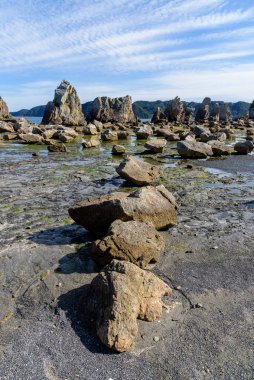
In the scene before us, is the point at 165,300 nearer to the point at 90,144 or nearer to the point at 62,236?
the point at 62,236

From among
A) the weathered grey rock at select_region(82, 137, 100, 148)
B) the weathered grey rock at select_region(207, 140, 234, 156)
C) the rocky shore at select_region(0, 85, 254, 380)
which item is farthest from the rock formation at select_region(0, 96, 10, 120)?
the rocky shore at select_region(0, 85, 254, 380)

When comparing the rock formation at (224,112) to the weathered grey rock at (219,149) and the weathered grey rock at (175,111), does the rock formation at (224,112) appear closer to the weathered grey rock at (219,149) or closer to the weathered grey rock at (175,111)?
the weathered grey rock at (175,111)

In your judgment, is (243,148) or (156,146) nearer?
(156,146)

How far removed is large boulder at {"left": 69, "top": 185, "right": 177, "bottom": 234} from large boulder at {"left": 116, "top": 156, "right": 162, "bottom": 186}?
5.60 metres

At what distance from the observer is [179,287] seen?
22.7 ft

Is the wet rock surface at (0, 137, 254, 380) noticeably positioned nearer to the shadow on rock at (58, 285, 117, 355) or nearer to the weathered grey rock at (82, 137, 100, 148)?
the shadow on rock at (58, 285, 117, 355)

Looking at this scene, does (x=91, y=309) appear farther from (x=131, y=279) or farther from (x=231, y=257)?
(x=231, y=257)

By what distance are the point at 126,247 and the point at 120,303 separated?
2024 millimetres

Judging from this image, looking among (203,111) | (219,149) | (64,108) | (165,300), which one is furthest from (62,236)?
(203,111)

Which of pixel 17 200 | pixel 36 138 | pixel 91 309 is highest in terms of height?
pixel 91 309

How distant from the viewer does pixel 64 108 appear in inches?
2739

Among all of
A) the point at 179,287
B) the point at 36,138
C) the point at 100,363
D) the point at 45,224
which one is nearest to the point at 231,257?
the point at 179,287

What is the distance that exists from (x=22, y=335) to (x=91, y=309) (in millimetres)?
1071

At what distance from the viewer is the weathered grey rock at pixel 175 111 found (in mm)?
88375
